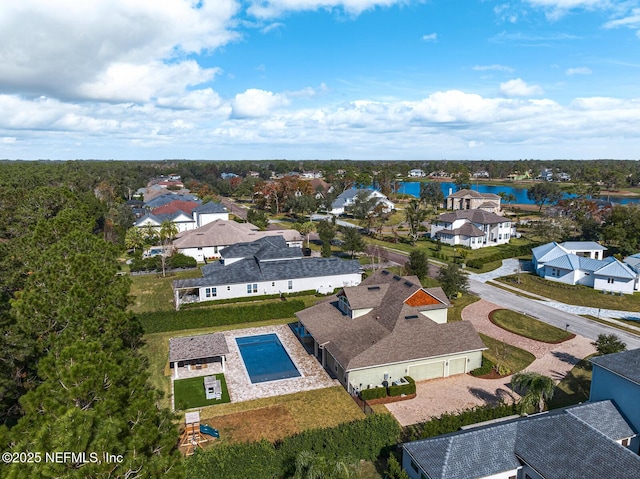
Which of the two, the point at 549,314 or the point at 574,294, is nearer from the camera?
the point at 549,314

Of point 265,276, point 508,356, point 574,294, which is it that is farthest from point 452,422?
point 574,294

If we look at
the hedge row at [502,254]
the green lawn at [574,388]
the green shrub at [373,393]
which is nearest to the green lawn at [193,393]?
the green shrub at [373,393]

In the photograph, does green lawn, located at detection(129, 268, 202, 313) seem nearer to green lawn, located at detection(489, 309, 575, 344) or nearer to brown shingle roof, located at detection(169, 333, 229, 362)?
brown shingle roof, located at detection(169, 333, 229, 362)

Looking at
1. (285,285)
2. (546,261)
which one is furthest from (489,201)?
(285,285)

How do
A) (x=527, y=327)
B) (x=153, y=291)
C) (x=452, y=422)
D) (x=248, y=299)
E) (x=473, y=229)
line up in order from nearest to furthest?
(x=452, y=422), (x=527, y=327), (x=248, y=299), (x=153, y=291), (x=473, y=229)

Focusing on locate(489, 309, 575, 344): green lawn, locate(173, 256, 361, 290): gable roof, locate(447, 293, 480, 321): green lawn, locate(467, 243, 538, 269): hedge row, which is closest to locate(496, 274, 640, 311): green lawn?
locate(467, 243, 538, 269): hedge row

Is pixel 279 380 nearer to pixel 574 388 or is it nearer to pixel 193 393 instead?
pixel 193 393

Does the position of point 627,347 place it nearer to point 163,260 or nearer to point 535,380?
point 535,380
